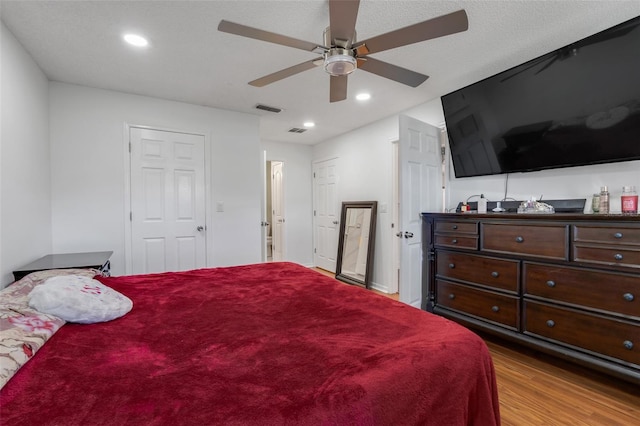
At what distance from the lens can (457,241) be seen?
280cm

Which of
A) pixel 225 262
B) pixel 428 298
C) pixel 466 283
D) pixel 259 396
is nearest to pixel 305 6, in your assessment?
pixel 259 396

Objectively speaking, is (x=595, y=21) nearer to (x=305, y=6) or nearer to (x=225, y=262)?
(x=305, y=6)

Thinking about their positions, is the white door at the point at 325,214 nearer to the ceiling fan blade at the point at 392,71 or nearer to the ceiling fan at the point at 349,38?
the ceiling fan blade at the point at 392,71

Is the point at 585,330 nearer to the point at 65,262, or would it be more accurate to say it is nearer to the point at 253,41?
the point at 253,41

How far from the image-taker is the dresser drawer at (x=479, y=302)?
2.41 meters

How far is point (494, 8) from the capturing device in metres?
1.91

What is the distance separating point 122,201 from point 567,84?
4186 millimetres

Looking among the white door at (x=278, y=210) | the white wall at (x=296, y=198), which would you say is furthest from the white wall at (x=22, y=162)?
the white door at (x=278, y=210)

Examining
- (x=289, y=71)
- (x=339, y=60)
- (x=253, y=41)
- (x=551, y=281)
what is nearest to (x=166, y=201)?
(x=253, y=41)

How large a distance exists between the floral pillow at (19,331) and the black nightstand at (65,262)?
0.85 meters

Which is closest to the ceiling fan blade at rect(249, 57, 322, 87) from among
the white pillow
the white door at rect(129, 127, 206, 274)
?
the white pillow

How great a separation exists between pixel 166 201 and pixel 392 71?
287cm

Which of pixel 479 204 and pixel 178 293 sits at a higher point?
pixel 479 204

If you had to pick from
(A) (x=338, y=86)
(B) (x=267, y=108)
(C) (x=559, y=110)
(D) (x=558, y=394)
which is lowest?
(D) (x=558, y=394)
